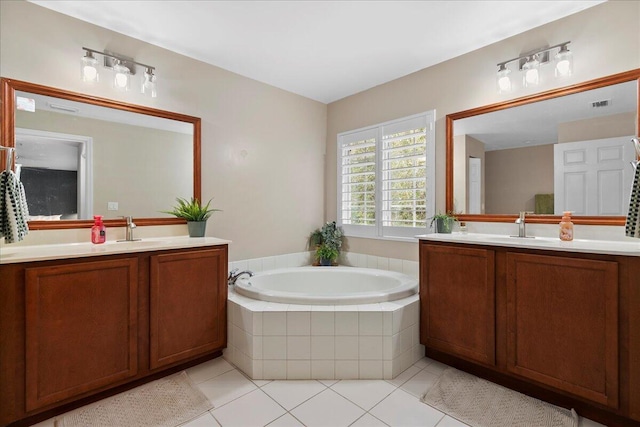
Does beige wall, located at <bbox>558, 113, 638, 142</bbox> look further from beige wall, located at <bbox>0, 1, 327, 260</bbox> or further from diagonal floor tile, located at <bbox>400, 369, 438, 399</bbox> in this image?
beige wall, located at <bbox>0, 1, 327, 260</bbox>

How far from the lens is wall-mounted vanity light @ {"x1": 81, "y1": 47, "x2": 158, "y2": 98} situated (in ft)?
6.76

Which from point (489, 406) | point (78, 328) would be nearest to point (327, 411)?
point (489, 406)

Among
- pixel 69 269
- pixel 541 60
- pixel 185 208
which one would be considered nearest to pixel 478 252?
pixel 541 60

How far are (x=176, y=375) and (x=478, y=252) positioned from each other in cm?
220

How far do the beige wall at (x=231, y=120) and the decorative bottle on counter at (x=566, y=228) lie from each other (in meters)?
2.30

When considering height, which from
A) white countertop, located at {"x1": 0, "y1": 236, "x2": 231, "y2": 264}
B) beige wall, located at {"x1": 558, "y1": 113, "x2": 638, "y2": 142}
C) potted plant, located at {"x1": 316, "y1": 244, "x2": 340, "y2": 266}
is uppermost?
beige wall, located at {"x1": 558, "y1": 113, "x2": 638, "y2": 142}

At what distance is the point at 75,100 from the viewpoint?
206 centimetres

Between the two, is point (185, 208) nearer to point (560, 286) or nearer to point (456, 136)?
point (456, 136)

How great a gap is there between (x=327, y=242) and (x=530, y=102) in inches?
85.7

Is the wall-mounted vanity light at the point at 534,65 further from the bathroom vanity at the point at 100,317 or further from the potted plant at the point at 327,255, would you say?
the bathroom vanity at the point at 100,317

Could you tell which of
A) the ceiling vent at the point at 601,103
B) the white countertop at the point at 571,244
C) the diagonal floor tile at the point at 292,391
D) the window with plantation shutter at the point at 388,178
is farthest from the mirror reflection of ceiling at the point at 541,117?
the diagonal floor tile at the point at 292,391

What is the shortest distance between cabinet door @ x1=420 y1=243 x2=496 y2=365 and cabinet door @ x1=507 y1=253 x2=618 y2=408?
0.12m

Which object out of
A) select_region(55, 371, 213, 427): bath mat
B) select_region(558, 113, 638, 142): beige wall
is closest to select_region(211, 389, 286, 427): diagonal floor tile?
select_region(55, 371, 213, 427): bath mat

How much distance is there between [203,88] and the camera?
8.74 feet
